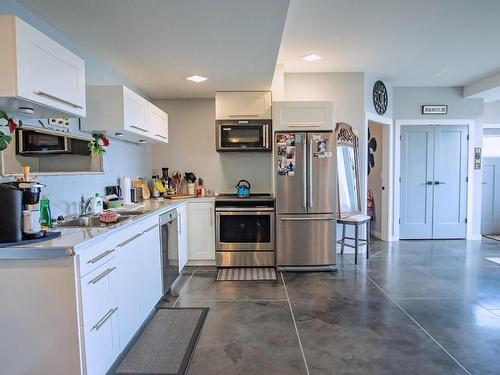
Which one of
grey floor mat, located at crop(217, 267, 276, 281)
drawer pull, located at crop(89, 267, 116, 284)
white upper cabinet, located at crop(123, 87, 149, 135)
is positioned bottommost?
grey floor mat, located at crop(217, 267, 276, 281)

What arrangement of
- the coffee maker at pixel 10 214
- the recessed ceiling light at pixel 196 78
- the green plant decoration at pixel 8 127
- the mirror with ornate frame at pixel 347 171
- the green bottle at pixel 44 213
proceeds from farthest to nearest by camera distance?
the mirror with ornate frame at pixel 347 171, the recessed ceiling light at pixel 196 78, the green bottle at pixel 44 213, the green plant decoration at pixel 8 127, the coffee maker at pixel 10 214

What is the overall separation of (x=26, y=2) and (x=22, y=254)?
1.62 metres

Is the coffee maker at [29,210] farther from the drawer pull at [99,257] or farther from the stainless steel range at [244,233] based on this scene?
the stainless steel range at [244,233]

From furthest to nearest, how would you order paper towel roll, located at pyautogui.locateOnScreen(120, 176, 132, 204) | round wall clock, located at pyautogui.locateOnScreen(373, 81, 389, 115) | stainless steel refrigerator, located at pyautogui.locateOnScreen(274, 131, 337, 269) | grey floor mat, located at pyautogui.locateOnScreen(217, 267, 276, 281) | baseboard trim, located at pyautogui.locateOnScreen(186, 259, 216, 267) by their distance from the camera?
1. round wall clock, located at pyautogui.locateOnScreen(373, 81, 389, 115)
2. baseboard trim, located at pyautogui.locateOnScreen(186, 259, 216, 267)
3. stainless steel refrigerator, located at pyautogui.locateOnScreen(274, 131, 337, 269)
4. grey floor mat, located at pyautogui.locateOnScreen(217, 267, 276, 281)
5. paper towel roll, located at pyautogui.locateOnScreen(120, 176, 132, 204)

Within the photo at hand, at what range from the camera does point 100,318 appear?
1696mm

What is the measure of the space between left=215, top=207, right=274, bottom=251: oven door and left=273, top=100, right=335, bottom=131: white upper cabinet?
1.10m

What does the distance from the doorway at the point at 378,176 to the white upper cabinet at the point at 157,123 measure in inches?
133

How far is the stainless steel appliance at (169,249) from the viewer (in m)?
2.93

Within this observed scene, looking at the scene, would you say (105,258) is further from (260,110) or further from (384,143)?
(384,143)

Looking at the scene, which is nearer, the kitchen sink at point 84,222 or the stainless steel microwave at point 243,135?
the kitchen sink at point 84,222

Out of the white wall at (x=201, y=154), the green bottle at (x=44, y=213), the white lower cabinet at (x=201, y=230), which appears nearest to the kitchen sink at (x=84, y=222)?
the green bottle at (x=44, y=213)

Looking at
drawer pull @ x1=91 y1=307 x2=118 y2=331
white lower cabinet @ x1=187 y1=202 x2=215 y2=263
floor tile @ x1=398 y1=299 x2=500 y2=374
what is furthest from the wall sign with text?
drawer pull @ x1=91 y1=307 x2=118 y2=331

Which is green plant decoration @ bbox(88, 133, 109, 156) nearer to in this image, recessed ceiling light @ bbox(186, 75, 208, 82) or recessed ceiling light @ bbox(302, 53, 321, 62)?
recessed ceiling light @ bbox(186, 75, 208, 82)

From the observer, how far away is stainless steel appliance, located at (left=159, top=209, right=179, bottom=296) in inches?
115
